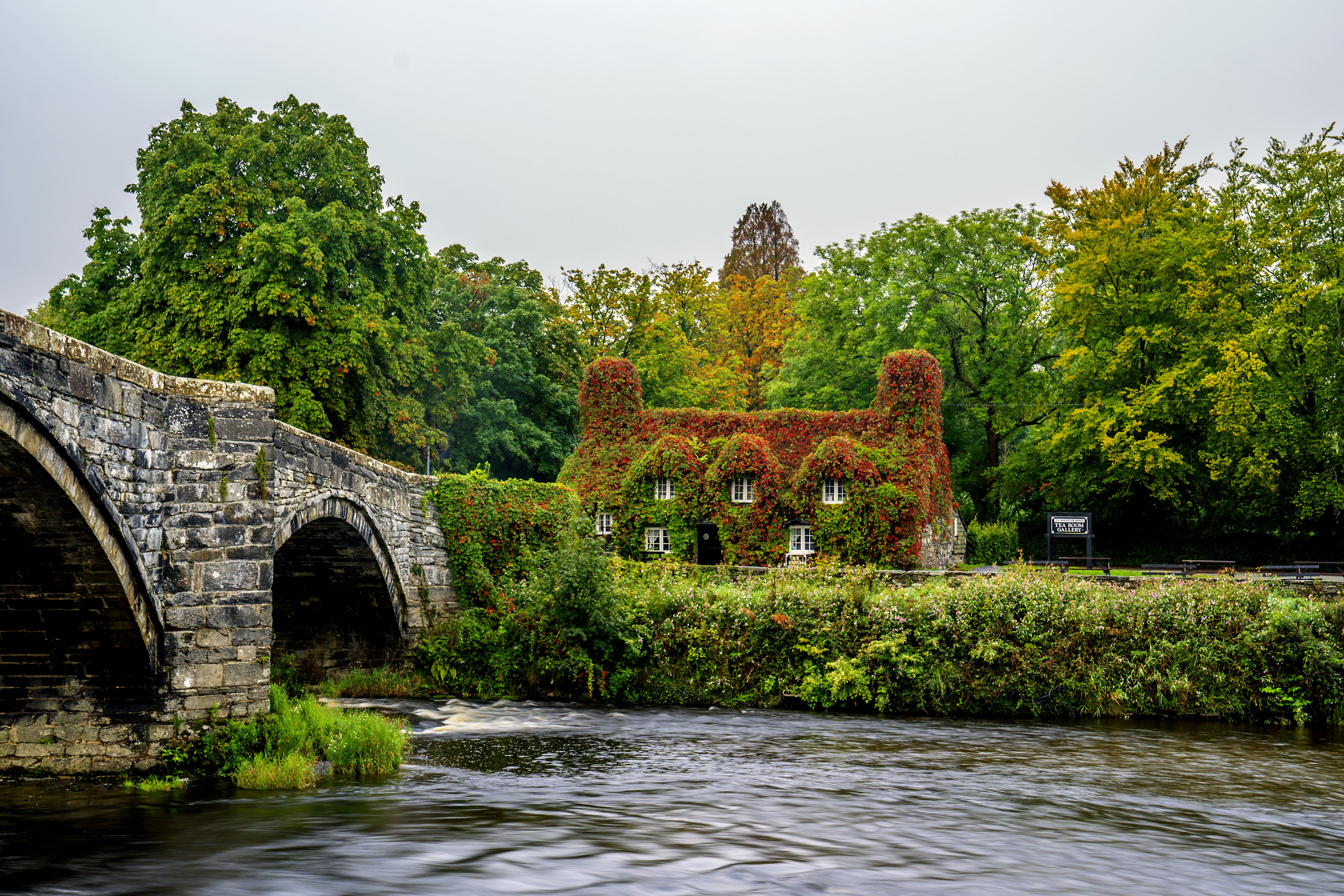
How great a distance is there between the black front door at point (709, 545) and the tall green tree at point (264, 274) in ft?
29.3

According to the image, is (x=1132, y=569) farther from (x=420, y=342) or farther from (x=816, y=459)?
(x=420, y=342)

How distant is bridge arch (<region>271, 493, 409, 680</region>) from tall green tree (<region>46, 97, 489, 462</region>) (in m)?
6.83

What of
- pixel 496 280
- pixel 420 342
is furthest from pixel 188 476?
pixel 496 280

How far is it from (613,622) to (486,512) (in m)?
3.83

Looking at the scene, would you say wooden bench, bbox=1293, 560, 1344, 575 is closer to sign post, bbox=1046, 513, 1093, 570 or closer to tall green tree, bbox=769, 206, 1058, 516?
sign post, bbox=1046, 513, 1093, 570

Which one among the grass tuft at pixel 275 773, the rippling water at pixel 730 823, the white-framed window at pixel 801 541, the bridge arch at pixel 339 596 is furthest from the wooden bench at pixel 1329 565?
the grass tuft at pixel 275 773

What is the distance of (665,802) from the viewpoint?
11258 mm

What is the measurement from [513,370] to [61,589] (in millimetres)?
28118

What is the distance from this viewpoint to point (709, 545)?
30.9m

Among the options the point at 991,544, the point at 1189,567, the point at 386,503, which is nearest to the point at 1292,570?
the point at 1189,567

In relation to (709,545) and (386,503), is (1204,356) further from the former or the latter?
(386,503)

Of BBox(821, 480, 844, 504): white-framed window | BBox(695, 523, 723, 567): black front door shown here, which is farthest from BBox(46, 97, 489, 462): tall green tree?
BBox(821, 480, 844, 504): white-framed window

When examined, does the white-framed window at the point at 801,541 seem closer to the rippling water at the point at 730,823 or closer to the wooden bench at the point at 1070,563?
the wooden bench at the point at 1070,563

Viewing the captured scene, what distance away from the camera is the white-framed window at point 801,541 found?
96.9ft
